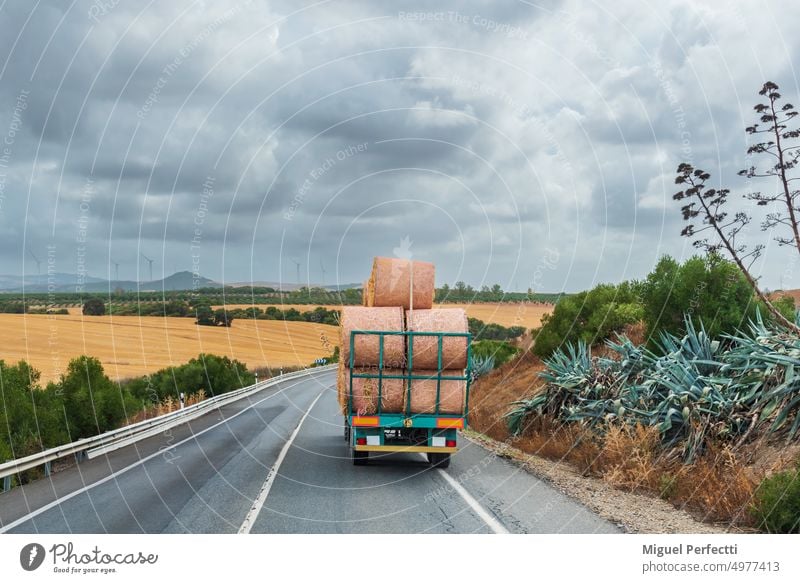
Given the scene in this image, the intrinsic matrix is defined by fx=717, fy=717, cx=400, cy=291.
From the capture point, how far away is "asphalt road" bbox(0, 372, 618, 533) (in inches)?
322

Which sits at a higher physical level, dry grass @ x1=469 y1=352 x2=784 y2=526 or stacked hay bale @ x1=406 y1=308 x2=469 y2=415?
stacked hay bale @ x1=406 y1=308 x2=469 y2=415

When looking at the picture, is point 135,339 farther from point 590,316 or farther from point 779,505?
point 779,505

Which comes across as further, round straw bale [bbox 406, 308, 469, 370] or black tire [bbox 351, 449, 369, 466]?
black tire [bbox 351, 449, 369, 466]

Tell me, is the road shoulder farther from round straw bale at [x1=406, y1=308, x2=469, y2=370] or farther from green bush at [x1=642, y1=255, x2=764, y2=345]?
green bush at [x1=642, y1=255, x2=764, y2=345]

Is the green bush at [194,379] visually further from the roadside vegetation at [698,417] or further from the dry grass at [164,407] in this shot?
the roadside vegetation at [698,417]

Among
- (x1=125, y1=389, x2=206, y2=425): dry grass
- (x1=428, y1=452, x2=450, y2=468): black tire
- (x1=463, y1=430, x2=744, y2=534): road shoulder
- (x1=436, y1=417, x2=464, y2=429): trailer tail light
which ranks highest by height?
(x1=436, y1=417, x2=464, y2=429): trailer tail light

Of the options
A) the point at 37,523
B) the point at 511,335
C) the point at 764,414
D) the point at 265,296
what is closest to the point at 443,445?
the point at 265,296

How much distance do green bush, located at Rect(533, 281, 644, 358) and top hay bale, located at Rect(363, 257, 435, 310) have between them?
1537 centimetres

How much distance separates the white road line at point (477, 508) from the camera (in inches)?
309

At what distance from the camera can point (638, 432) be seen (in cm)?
1132

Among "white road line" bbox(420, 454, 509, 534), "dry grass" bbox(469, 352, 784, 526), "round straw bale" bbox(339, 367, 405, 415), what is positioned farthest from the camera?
"round straw bale" bbox(339, 367, 405, 415)

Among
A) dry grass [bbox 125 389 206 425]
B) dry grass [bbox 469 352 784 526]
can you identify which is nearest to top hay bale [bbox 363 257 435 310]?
dry grass [bbox 469 352 784 526]

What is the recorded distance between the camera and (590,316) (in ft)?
95.2
